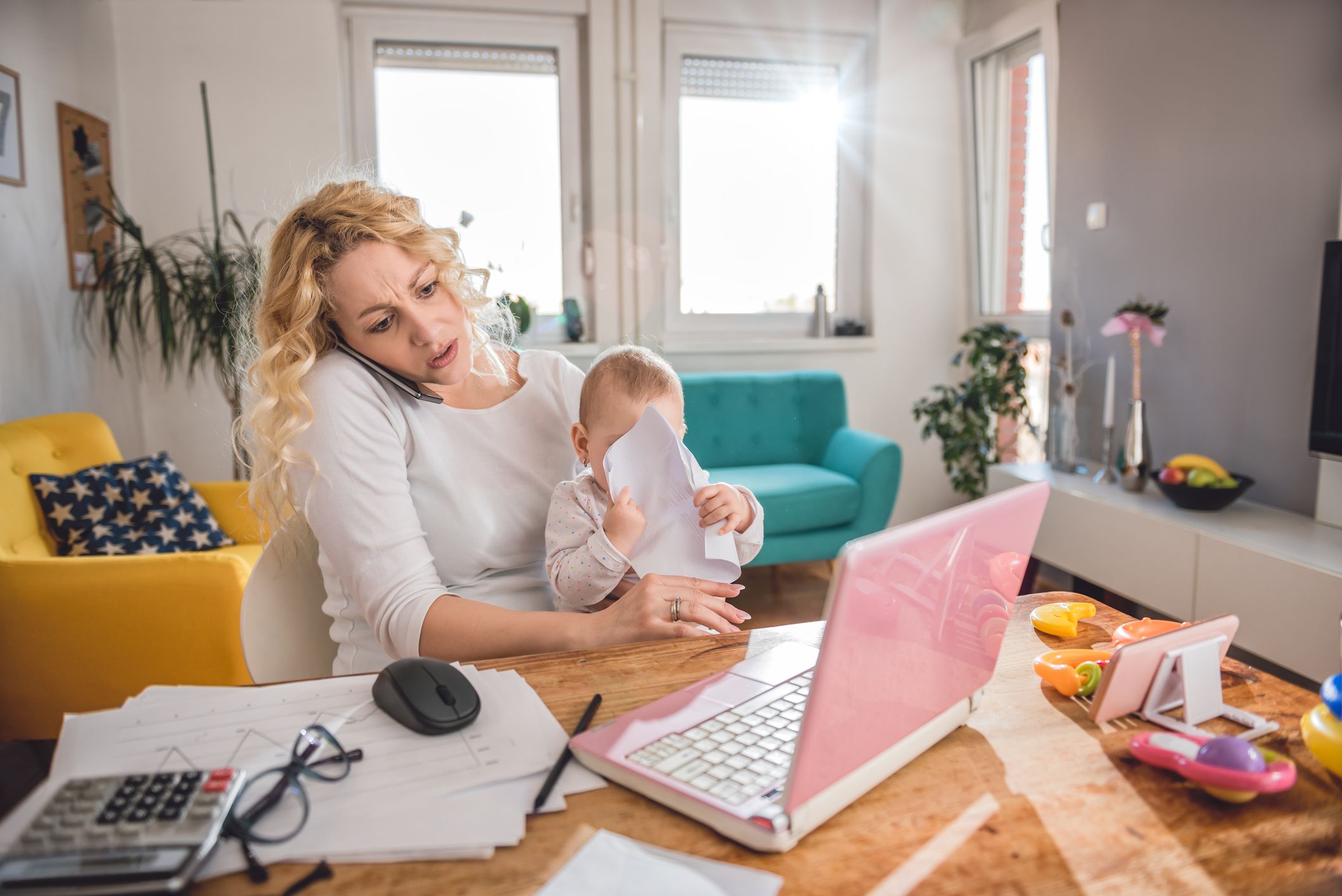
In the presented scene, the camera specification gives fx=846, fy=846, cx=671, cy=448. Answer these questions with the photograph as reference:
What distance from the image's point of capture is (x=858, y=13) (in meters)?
4.10

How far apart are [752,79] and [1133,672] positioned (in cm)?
391

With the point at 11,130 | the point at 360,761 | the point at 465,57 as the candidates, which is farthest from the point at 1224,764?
the point at 465,57

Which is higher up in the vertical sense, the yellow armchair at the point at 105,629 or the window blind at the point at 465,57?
the window blind at the point at 465,57

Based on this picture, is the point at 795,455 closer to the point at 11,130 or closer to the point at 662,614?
the point at 662,614

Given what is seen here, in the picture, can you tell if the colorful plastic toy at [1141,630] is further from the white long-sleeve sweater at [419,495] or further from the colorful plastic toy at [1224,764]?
the white long-sleeve sweater at [419,495]

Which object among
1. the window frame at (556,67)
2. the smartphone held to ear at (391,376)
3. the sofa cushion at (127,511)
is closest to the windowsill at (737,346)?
the window frame at (556,67)

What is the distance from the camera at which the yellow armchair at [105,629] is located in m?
1.99

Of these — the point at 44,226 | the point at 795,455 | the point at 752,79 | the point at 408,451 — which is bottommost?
the point at 795,455

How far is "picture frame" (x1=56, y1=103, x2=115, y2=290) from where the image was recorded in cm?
298

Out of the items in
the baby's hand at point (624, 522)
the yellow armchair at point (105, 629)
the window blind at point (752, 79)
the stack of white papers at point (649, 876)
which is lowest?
the yellow armchair at point (105, 629)

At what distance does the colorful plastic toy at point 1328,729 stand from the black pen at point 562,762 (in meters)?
0.58

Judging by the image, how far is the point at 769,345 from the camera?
161 inches

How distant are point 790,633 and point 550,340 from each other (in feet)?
10.6

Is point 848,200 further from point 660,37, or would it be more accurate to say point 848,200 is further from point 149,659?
point 149,659
